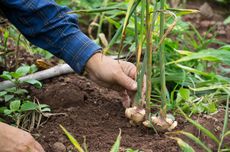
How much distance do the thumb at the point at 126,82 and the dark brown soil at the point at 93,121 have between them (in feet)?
0.37

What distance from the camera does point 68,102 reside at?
6.24 ft

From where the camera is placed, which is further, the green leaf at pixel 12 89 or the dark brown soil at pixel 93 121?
the green leaf at pixel 12 89

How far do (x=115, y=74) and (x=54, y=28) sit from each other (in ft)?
0.99

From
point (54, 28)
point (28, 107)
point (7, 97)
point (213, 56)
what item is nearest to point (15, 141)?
point (28, 107)

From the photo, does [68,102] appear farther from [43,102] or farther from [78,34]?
[78,34]

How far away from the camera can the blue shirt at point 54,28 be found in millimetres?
1875

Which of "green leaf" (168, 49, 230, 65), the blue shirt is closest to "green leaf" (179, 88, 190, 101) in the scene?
"green leaf" (168, 49, 230, 65)

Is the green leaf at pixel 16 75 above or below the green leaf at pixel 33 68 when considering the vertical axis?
above

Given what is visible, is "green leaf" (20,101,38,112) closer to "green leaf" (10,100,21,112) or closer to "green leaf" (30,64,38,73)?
"green leaf" (10,100,21,112)

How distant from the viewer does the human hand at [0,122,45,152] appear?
1.45 metres

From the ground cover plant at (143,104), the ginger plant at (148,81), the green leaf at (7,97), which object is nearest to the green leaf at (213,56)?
the ground cover plant at (143,104)

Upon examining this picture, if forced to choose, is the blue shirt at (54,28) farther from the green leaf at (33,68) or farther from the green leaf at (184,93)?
the green leaf at (184,93)

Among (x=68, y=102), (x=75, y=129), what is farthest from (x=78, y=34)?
(x=75, y=129)

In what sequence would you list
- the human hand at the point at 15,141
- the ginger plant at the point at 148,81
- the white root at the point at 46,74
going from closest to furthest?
the human hand at the point at 15,141 < the ginger plant at the point at 148,81 < the white root at the point at 46,74
